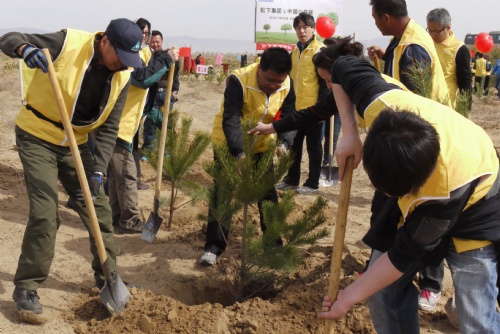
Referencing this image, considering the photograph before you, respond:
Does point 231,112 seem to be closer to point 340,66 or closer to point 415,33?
point 415,33

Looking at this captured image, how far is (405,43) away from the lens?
4031 mm

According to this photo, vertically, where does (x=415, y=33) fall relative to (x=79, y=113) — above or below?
above

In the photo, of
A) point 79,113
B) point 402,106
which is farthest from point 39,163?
point 402,106

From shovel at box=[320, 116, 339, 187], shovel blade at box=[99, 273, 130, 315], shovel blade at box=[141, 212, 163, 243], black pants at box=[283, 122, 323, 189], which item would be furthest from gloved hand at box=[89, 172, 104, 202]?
shovel at box=[320, 116, 339, 187]

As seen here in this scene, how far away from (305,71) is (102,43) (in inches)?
151

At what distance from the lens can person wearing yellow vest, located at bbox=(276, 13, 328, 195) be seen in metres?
7.00

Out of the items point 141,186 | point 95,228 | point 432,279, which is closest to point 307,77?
point 141,186

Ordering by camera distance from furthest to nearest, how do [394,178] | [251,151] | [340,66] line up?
[251,151] → [340,66] → [394,178]

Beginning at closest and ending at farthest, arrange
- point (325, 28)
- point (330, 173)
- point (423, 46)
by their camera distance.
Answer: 1. point (423, 46)
2. point (330, 173)
3. point (325, 28)

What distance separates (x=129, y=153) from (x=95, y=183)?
1774mm

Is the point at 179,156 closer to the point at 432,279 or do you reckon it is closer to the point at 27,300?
the point at 27,300

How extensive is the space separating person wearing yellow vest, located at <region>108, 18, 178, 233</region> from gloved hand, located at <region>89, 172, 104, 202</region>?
5.25 feet

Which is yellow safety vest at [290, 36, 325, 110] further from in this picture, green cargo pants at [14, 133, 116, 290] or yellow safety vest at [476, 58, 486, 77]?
yellow safety vest at [476, 58, 486, 77]

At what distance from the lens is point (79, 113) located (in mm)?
3662
